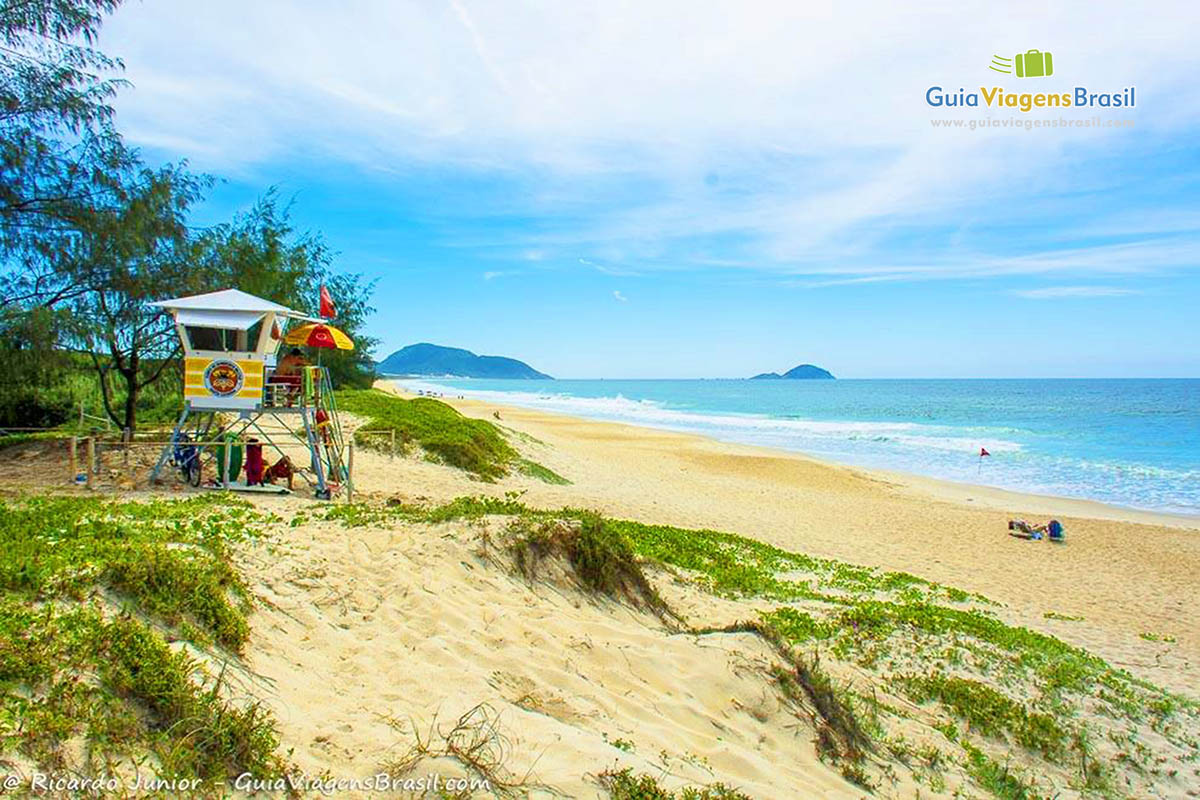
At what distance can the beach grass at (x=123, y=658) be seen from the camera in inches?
136

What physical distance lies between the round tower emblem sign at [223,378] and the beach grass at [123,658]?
A: 617 centimetres

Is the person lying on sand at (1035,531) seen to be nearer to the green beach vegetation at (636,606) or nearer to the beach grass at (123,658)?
the green beach vegetation at (636,606)

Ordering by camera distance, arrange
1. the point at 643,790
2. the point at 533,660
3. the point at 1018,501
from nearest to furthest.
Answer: the point at 643,790
the point at 533,660
the point at 1018,501

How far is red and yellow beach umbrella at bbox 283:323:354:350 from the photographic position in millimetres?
12805

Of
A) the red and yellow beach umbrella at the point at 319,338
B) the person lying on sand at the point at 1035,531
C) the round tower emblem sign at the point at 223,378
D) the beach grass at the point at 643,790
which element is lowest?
the person lying on sand at the point at 1035,531

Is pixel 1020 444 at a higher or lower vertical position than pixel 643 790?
lower

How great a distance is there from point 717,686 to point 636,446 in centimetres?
3035

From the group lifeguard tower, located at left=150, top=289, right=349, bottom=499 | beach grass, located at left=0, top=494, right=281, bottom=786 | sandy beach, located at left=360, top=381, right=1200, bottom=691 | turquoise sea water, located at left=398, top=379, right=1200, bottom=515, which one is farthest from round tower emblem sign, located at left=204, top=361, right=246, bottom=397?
turquoise sea water, located at left=398, top=379, right=1200, bottom=515

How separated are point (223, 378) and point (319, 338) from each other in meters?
1.78

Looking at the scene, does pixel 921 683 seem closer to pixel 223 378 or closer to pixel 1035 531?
pixel 223 378

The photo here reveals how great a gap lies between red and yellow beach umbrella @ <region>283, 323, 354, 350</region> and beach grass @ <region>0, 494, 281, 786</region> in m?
6.91

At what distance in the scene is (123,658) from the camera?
401cm

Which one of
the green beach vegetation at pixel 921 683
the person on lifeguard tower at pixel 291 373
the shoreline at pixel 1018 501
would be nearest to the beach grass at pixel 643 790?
the green beach vegetation at pixel 921 683

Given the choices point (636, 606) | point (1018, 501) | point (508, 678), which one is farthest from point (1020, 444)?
point (508, 678)
